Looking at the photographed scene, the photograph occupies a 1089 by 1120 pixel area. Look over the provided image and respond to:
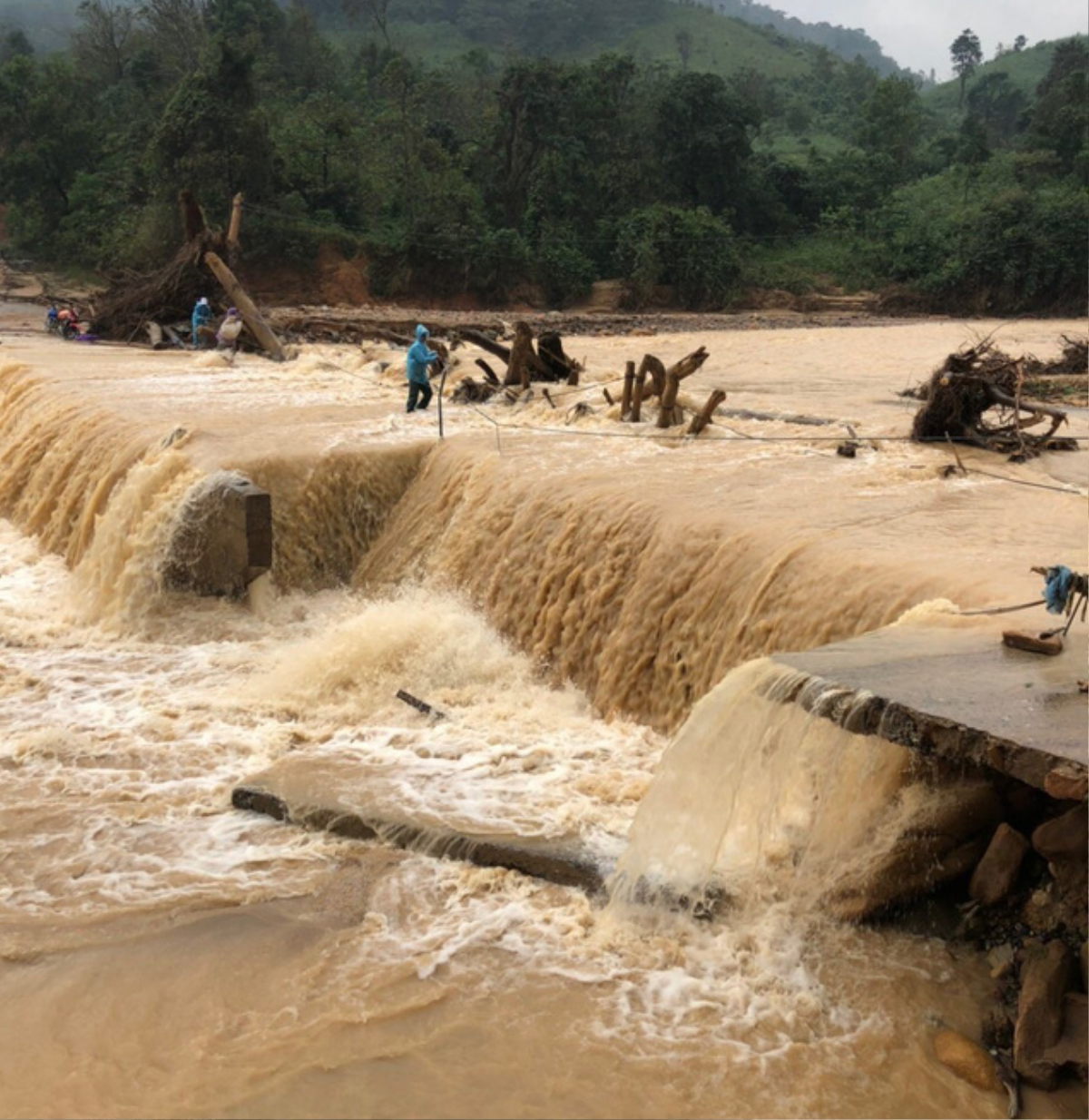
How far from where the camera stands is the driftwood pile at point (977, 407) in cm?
1117

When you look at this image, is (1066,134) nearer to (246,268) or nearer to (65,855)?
(246,268)

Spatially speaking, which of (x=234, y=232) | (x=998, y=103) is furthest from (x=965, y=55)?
Answer: (x=234, y=232)

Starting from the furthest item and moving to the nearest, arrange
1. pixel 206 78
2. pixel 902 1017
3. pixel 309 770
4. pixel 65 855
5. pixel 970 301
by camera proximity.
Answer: pixel 970 301 < pixel 206 78 < pixel 309 770 < pixel 65 855 < pixel 902 1017

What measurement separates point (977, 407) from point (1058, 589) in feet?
22.3

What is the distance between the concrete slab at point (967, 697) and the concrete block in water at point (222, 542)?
5.70m

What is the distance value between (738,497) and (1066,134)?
1797 inches

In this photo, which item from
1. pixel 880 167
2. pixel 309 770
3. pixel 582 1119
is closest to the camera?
pixel 582 1119

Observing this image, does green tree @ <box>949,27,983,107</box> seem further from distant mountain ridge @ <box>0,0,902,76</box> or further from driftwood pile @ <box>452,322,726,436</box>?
driftwood pile @ <box>452,322,726,436</box>

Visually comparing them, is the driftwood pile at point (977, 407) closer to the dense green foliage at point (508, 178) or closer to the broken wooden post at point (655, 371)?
the broken wooden post at point (655, 371)

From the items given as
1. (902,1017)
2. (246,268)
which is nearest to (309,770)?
(902,1017)

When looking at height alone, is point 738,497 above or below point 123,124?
below

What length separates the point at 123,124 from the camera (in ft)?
149

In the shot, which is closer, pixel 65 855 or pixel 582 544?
pixel 65 855

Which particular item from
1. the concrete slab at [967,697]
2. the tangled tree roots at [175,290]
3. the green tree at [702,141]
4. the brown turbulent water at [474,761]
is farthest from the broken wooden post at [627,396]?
the green tree at [702,141]
